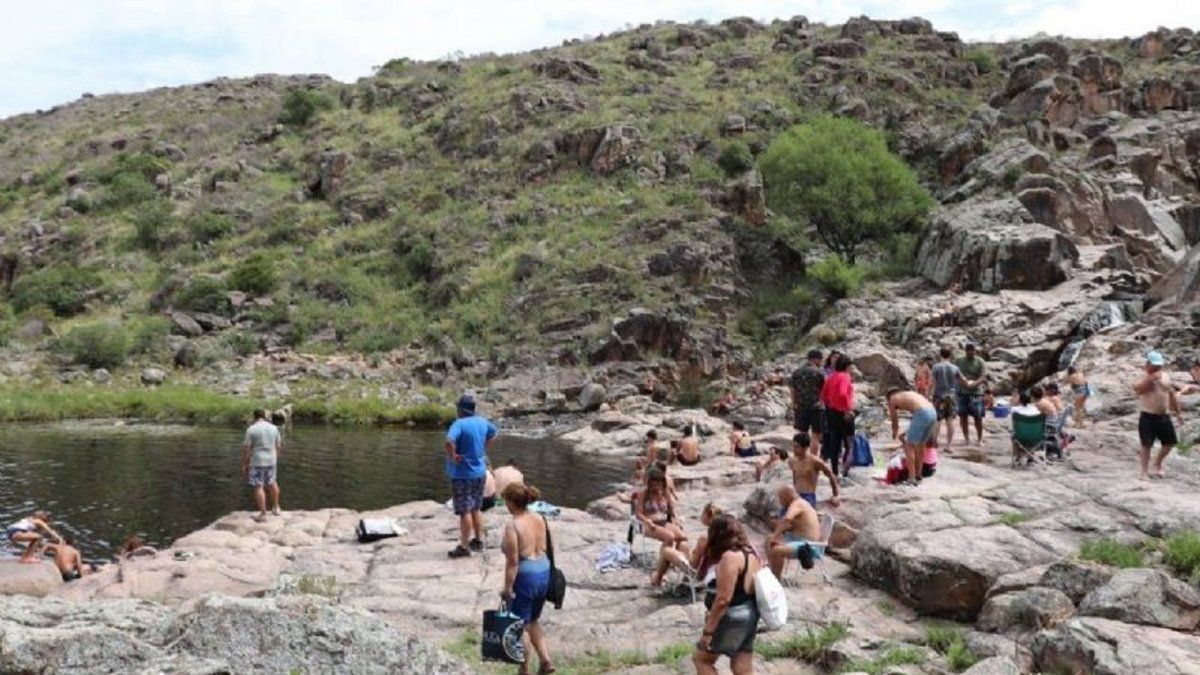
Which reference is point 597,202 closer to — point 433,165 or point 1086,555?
point 433,165

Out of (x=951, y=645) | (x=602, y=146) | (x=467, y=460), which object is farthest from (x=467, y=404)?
(x=602, y=146)

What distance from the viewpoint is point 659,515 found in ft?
43.4

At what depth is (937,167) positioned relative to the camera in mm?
58812

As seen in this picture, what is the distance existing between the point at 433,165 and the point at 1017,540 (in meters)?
55.6

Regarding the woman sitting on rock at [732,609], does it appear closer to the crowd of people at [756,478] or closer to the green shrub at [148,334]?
the crowd of people at [756,478]

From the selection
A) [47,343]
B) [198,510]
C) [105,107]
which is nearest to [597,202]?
[47,343]

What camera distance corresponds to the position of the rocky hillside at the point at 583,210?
1752 inches

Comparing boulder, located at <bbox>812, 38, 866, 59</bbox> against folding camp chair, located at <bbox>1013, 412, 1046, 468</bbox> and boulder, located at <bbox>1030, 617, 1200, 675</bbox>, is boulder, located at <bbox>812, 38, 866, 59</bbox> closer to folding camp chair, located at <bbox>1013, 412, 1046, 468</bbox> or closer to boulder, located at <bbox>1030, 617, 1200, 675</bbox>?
folding camp chair, located at <bbox>1013, 412, 1046, 468</bbox>

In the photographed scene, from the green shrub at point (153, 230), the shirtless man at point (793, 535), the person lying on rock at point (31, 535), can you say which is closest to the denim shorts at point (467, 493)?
the shirtless man at point (793, 535)

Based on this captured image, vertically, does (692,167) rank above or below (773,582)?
above

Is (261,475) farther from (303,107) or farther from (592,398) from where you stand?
(303,107)

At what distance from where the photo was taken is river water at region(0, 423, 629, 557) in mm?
21219

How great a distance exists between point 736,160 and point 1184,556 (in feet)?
165

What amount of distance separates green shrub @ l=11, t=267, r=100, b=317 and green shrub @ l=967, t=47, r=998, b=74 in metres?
60.9
